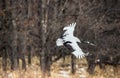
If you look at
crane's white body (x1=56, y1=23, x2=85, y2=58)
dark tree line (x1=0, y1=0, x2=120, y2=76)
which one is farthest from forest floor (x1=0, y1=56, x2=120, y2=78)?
crane's white body (x1=56, y1=23, x2=85, y2=58)

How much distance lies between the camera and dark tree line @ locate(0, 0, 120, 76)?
14.7 m

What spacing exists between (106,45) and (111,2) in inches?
103

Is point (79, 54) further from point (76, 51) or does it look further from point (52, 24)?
point (52, 24)

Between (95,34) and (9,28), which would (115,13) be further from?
(9,28)

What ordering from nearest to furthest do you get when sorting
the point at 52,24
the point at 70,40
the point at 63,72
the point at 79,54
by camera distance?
the point at 79,54 → the point at 70,40 → the point at 52,24 → the point at 63,72

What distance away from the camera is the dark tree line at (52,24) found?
1465cm

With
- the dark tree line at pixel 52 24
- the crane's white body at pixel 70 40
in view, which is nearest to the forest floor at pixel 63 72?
the dark tree line at pixel 52 24

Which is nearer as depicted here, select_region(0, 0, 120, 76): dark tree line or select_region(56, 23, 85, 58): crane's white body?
select_region(56, 23, 85, 58): crane's white body

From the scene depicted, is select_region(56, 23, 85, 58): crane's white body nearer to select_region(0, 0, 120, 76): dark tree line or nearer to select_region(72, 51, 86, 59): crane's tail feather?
select_region(72, 51, 86, 59): crane's tail feather

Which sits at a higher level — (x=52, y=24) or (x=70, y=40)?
(x=52, y=24)

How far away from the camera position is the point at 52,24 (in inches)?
574

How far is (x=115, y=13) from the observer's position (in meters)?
18.1

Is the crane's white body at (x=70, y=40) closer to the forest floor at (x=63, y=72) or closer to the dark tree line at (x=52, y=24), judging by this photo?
the forest floor at (x=63, y=72)

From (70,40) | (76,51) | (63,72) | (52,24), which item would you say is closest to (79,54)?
(76,51)
